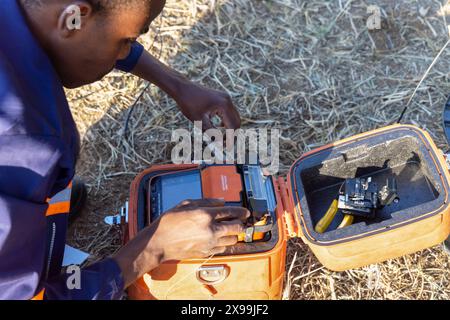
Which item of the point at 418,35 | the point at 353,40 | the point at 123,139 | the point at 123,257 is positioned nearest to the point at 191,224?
→ the point at 123,257

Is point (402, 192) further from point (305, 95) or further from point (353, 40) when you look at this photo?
point (353, 40)

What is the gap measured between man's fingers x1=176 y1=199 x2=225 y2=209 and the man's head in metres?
0.52

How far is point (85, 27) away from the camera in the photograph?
138 cm

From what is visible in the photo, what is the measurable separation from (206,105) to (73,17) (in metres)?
0.88

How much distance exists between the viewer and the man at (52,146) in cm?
132

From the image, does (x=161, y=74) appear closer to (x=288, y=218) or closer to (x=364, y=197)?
(x=288, y=218)

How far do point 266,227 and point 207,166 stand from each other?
324mm

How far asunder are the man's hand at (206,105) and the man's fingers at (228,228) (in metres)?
0.56

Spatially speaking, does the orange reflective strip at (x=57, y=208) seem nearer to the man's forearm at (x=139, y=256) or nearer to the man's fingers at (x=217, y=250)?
the man's forearm at (x=139, y=256)

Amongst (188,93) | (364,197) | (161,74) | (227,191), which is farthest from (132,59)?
(364,197)

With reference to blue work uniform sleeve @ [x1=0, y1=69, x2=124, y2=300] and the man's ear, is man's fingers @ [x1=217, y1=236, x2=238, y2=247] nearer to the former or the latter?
blue work uniform sleeve @ [x1=0, y1=69, x2=124, y2=300]

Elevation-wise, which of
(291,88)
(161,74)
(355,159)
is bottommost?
(355,159)

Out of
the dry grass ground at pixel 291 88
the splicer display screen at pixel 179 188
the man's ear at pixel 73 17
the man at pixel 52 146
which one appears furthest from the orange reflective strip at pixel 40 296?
the dry grass ground at pixel 291 88

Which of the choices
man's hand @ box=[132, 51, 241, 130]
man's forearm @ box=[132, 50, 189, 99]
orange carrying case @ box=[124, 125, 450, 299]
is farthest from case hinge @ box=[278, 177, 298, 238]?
man's forearm @ box=[132, 50, 189, 99]
